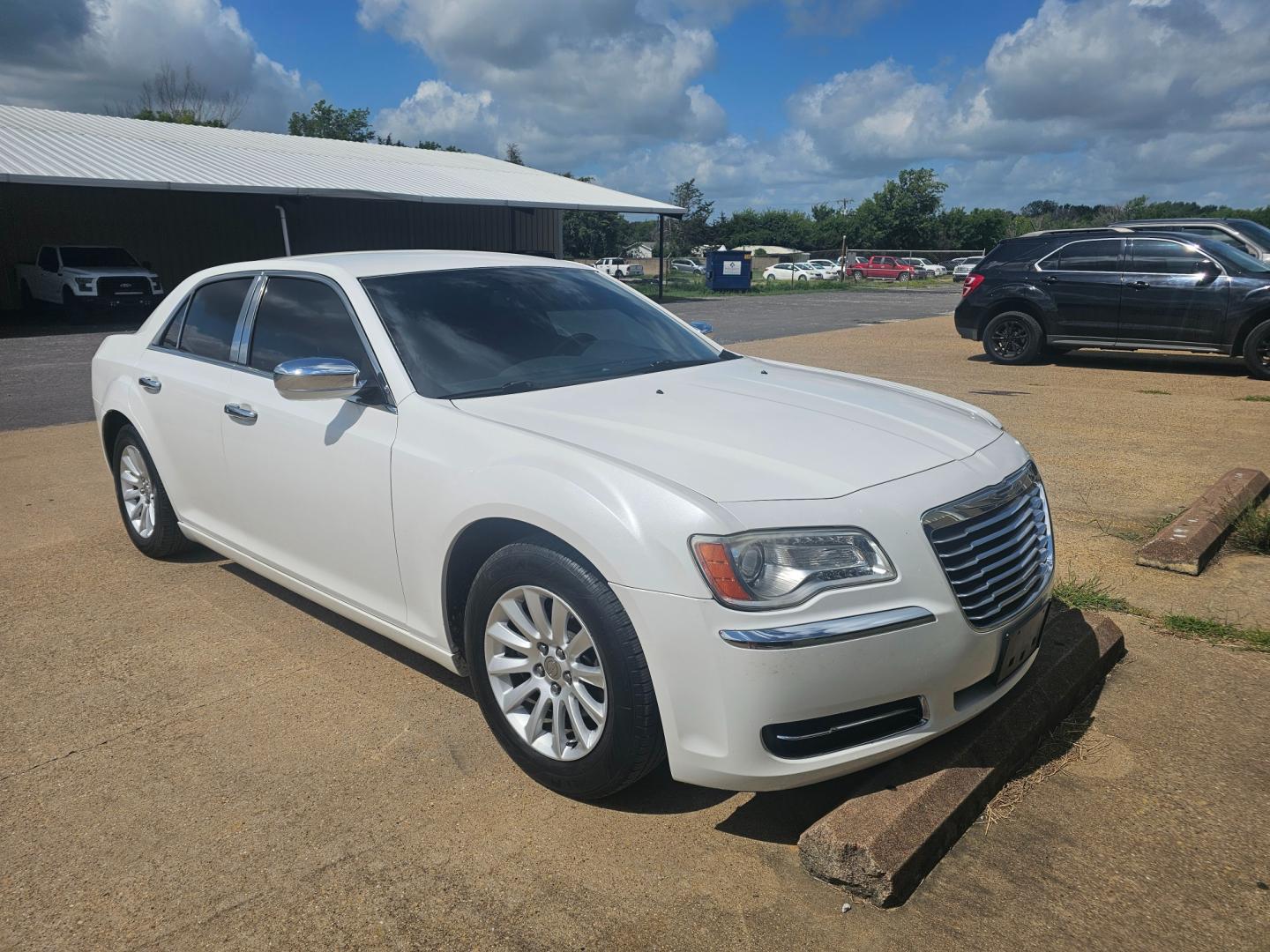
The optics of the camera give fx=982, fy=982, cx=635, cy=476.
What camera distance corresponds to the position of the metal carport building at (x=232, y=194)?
23.4 metres

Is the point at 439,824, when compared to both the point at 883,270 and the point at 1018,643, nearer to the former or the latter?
the point at 1018,643

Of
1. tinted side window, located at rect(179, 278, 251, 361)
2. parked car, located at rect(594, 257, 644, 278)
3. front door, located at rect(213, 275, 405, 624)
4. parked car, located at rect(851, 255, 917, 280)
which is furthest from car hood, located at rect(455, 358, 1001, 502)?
parked car, located at rect(851, 255, 917, 280)

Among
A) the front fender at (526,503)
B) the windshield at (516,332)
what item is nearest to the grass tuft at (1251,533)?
the windshield at (516,332)

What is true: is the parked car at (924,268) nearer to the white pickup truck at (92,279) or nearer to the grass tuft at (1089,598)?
the white pickup truck at (92,279)

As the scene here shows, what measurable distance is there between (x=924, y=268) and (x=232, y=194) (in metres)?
39.3

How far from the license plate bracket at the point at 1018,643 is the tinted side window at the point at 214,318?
3.46 m

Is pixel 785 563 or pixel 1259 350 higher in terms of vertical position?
pixel 785 563

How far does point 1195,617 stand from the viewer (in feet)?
13.8

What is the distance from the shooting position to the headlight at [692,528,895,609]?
2.50m

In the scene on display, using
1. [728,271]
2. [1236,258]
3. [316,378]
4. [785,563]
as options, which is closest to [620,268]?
[728,271]

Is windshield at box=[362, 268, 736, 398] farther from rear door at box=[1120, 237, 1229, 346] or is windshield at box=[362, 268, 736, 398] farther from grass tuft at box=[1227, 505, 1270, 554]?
rear door at box=[1120, 237, 1229, 346]

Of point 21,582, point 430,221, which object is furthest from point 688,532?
point 430,221

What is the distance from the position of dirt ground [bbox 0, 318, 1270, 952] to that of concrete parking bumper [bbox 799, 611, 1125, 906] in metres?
0.07

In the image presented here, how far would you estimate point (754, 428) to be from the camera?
123 inches
